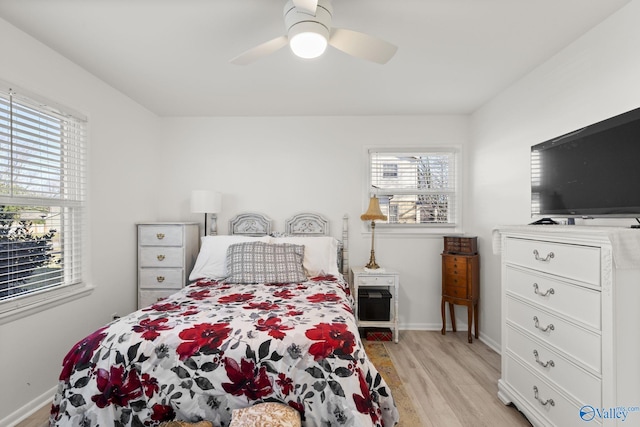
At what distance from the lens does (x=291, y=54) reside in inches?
88.7

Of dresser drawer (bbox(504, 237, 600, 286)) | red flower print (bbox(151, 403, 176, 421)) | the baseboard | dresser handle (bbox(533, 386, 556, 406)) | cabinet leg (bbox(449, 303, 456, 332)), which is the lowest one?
the baseboard

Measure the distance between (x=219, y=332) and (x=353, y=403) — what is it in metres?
0.79

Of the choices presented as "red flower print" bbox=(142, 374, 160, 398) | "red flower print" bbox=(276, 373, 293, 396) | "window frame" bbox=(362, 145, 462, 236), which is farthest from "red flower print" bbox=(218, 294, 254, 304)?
"window frame" bbox=(362, 145, 462, 236)

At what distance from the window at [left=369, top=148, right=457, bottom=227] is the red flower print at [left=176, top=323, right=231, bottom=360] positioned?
99.4 inches

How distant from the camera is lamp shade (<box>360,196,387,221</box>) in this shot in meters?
3.32

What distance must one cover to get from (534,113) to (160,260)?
12.6 feet

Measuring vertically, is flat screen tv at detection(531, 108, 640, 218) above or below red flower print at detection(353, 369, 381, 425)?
above

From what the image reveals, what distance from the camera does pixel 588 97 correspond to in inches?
78.2

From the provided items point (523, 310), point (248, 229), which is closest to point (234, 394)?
point (523, 310)

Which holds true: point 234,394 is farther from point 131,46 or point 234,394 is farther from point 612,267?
point 131,46

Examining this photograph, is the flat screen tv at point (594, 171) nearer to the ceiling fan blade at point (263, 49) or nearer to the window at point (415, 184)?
the window at point (415, 184)

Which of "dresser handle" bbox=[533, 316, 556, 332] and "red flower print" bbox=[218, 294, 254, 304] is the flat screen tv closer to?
"dresser handle" bbox=[533, 316, 556, 332]

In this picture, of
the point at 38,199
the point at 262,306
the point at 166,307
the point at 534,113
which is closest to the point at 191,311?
the point at 166,307

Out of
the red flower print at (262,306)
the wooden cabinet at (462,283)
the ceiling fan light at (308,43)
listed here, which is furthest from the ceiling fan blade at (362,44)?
the wooden cabinet at (462,283)
